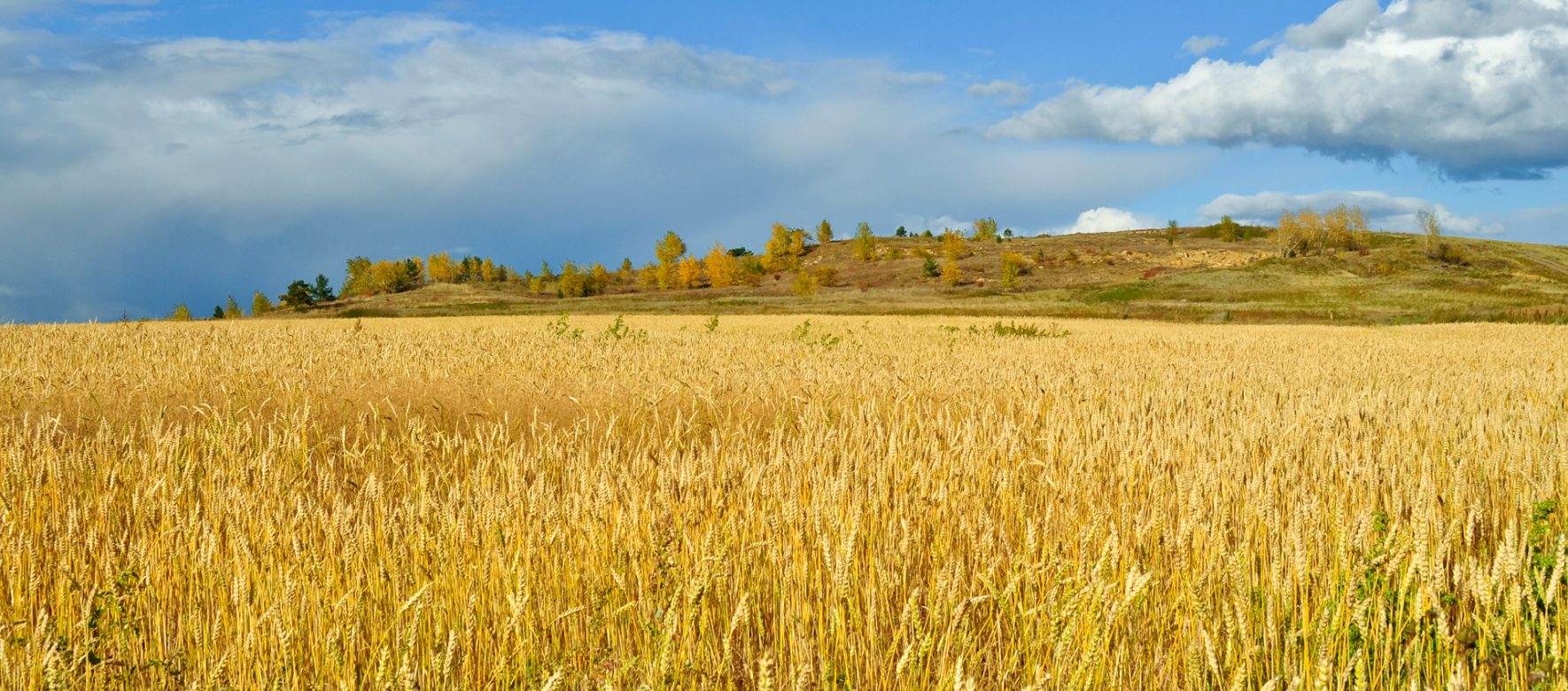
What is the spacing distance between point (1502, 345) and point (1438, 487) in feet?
54.8

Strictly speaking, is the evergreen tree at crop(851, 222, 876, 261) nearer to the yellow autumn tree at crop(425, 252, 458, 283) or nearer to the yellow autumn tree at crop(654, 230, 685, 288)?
the yellow autumn tree at crop(654, 230, 685, 288)

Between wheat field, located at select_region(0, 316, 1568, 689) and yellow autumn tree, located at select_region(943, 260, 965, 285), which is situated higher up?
yellow autumn tree, located at select_region(943, 260, 965, 285)

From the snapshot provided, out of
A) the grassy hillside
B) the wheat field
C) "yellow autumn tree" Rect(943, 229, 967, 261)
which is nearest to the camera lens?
the wheat field

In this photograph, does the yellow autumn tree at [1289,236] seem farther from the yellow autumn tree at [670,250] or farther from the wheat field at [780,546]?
the wheat field at [780,546]

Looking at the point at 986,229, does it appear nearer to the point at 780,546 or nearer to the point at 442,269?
the point at 442,269

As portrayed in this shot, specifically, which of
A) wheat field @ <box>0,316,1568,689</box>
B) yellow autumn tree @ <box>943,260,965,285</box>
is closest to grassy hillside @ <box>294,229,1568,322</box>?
yellow autumn tree @ <box>943,260,965,285</box>

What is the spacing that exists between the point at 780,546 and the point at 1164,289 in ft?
244

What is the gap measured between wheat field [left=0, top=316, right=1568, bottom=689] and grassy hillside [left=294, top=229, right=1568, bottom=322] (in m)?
44.9

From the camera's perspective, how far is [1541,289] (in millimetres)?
60250

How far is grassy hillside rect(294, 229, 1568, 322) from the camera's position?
176ft

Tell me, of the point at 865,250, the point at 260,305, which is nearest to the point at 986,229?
the point at 865,250

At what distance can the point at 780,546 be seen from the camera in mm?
3521

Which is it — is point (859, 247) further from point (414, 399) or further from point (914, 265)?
point (414, 399)

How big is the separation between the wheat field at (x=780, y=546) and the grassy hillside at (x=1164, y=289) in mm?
44926
